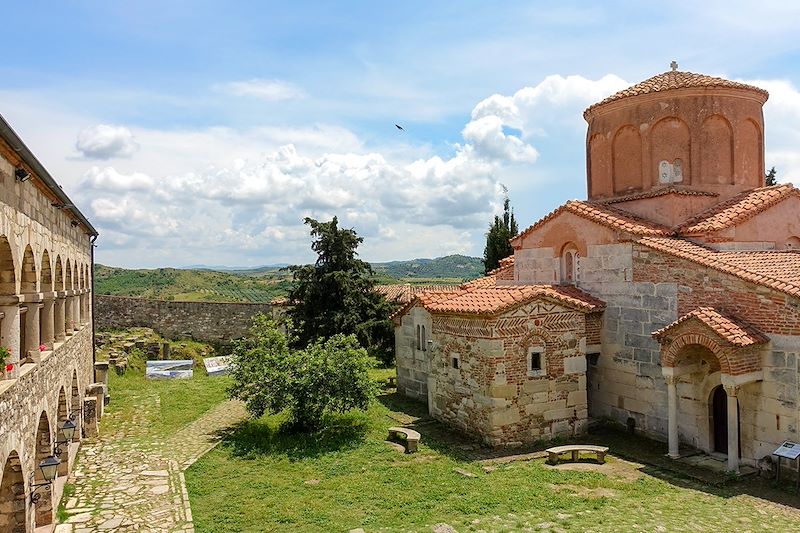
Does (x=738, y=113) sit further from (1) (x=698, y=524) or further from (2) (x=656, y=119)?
(1) (x=698, y=524)

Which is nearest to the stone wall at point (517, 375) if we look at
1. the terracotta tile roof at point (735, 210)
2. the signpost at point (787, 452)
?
the terracotta tile roof at point (735, 210)

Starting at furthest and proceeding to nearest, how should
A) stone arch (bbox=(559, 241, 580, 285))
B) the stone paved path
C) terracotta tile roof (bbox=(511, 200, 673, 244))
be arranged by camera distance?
stone arch (bbox=(559, 241, 580, 285))
terracotta tile roof (bbox=(511, 200, 673, 244))
the stone paved path

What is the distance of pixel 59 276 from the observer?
444 inches

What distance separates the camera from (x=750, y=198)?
14258mm

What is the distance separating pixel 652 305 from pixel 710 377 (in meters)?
1.87

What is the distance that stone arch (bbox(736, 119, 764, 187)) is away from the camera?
15.2 metres

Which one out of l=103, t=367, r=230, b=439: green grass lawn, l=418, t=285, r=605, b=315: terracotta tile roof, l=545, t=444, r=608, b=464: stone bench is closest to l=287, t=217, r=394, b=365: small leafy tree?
l=103, t=367, r=230, b=439: green grass lawn

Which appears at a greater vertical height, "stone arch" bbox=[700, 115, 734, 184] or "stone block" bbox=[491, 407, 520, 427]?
"stone arch" bbox=[700, 115, 734, 184]

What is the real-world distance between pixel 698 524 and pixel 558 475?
8.70 ft

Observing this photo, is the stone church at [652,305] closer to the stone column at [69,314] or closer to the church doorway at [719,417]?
the church doorway at [719,417]

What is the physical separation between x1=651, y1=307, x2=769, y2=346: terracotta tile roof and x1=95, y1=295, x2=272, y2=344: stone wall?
22760mm

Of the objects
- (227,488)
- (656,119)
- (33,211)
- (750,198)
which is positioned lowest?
(227,488)

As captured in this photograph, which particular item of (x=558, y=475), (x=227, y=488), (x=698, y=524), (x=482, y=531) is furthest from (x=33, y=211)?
(x=698, y=524)

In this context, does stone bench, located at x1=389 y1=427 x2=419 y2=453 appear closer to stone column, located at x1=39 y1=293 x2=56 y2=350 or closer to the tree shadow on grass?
the tree shadow on grass
